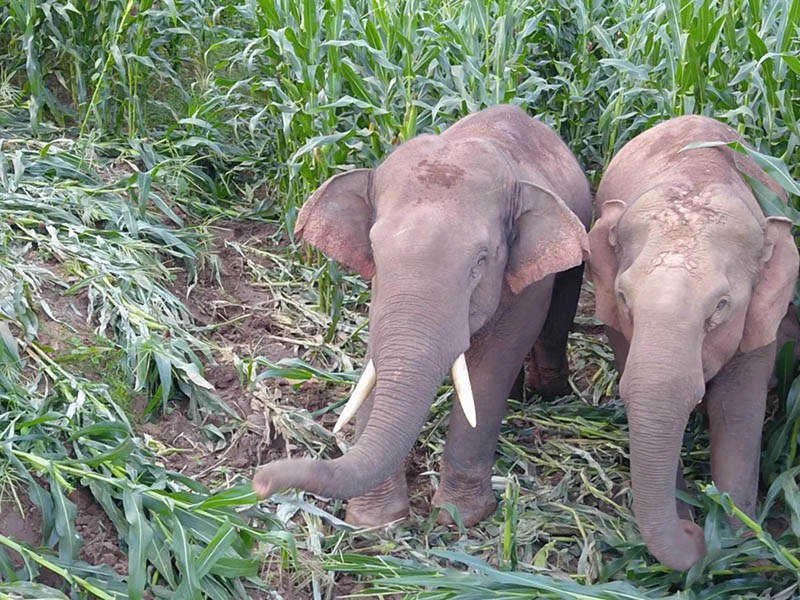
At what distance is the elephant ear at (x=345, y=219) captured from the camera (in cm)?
452

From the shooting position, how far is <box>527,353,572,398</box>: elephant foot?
558 centimetres

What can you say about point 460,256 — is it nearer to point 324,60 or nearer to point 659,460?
point 659,460

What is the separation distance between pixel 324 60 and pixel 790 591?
3372mm

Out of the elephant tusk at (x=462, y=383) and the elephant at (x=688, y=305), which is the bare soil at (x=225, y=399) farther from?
the elephant at (x=688, y=305)

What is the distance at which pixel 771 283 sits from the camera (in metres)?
4.22

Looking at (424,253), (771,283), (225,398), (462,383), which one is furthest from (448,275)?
(225,398)

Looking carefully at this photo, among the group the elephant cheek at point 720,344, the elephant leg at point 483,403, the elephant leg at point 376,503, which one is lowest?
the elephant leg at point 376,503

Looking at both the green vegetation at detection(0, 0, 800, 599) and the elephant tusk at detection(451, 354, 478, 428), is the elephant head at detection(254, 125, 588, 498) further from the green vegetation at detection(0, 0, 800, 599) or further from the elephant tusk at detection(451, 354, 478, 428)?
the green vegetation at detection(0, 0, 800, 599)

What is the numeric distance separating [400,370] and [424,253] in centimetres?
42

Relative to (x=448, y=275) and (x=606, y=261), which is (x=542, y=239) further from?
(x=448, y=275)

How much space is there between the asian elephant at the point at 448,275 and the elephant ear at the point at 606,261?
0.72 feet

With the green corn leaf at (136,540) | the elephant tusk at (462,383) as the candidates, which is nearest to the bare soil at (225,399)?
the green corn leaf at (136,540)

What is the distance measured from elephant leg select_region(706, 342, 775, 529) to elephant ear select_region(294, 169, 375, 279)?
4.77 feet

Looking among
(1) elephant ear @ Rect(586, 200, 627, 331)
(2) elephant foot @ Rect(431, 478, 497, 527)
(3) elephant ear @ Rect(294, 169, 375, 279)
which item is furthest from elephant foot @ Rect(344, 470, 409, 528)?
(1) elephant ear @ Rect(586, 200, 627, 331)
